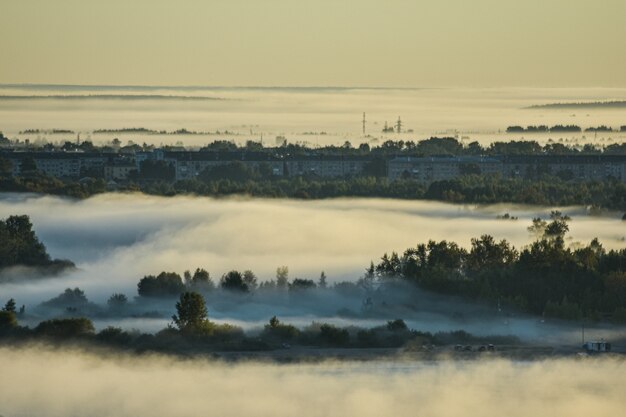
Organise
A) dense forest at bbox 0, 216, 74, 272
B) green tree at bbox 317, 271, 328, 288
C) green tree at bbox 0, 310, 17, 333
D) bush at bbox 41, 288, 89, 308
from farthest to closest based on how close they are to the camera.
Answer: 1. dense forest at bbox 0, 216, 74, 272
2. green tree at bbox 317, 271, 328, 288
3. bush at bbox 41, 288, 89, 308
4. green tree at bbox 0, 310, 17, 333

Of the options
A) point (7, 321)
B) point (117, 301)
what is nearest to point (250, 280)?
point (117, 301)

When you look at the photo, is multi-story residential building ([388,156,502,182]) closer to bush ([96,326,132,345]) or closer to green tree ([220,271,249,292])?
green tree ([220,271,249,292])

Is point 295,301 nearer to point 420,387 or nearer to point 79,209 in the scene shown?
point 420,387

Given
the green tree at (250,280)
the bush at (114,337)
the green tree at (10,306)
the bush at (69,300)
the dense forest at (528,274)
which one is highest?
the dense forest at (528,274)

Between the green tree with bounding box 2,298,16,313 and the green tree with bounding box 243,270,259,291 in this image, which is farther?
the green tree with bounding box 243,270,259,291

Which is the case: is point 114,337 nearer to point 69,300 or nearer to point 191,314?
point 191,314

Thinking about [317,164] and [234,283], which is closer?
[234,283]

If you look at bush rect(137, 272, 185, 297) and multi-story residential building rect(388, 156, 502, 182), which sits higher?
multi-story residential building rect(388, 156, 502, 182)

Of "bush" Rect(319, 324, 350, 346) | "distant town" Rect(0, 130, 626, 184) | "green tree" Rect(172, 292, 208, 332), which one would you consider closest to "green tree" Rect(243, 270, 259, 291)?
"green tree" Rect(172, 292, 208, 332)

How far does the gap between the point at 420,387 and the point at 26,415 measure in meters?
7.41

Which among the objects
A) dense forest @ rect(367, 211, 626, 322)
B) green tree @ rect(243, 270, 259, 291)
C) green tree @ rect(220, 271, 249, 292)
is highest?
dense forest @ rect(367, 211, 626, 322)

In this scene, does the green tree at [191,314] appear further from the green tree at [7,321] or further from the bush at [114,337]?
the green tree at [7,321]

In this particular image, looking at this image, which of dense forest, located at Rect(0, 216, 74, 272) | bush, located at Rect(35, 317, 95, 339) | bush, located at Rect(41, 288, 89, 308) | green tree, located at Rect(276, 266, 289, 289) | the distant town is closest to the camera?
bush, located at Rect(35, 317, 95, 339)

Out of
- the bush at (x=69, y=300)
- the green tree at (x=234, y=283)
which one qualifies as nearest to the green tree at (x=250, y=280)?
the green tree at (x=234, y=283)
